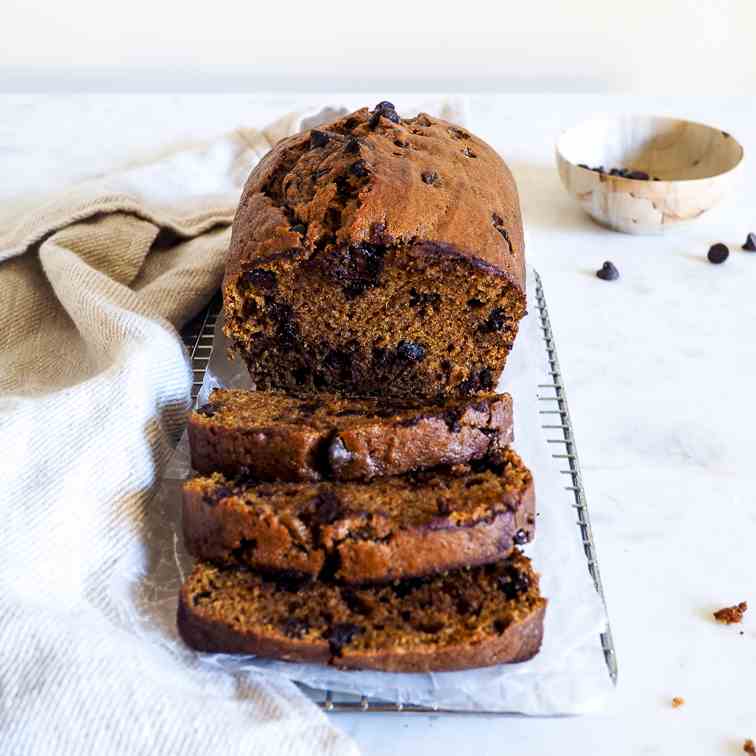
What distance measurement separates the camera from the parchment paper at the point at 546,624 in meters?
2.00

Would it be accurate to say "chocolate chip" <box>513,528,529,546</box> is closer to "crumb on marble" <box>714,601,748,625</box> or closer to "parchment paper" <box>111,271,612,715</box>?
"parchment paper" <box>111,271,612,715</box>

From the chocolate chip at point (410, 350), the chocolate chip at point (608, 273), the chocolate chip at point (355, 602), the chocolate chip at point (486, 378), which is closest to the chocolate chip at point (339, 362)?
the chocolate chip at point (410, 350)

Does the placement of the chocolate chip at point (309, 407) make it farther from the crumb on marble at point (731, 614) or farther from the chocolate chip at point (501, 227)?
the crumb on marble at point (731, 614)

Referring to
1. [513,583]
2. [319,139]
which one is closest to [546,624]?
[513,583]

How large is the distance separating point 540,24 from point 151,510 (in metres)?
3.47

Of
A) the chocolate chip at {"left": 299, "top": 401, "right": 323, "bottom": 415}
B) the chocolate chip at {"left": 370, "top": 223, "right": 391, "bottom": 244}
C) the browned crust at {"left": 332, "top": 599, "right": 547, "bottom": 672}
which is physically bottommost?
the browned crust at {"left": 332, "top": 599, "right": 547, "bottom": 672}

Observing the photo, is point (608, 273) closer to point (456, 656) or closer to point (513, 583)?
point (513, 583)

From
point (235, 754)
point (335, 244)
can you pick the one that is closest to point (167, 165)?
point (335, 244)

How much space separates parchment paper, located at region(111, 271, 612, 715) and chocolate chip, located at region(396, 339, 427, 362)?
1.06 feet

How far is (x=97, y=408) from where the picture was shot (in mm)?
2492

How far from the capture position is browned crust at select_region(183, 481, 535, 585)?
2.06 m

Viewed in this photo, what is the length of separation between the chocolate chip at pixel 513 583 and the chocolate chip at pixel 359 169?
43.2 inches

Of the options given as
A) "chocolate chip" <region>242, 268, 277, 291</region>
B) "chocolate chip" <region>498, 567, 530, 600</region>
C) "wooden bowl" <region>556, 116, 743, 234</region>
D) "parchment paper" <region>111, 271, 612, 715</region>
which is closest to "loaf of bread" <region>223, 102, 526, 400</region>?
"chocolate chip" <region>242, 268, 277, 291</region>

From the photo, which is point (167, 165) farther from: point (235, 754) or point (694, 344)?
point (235, 754)
